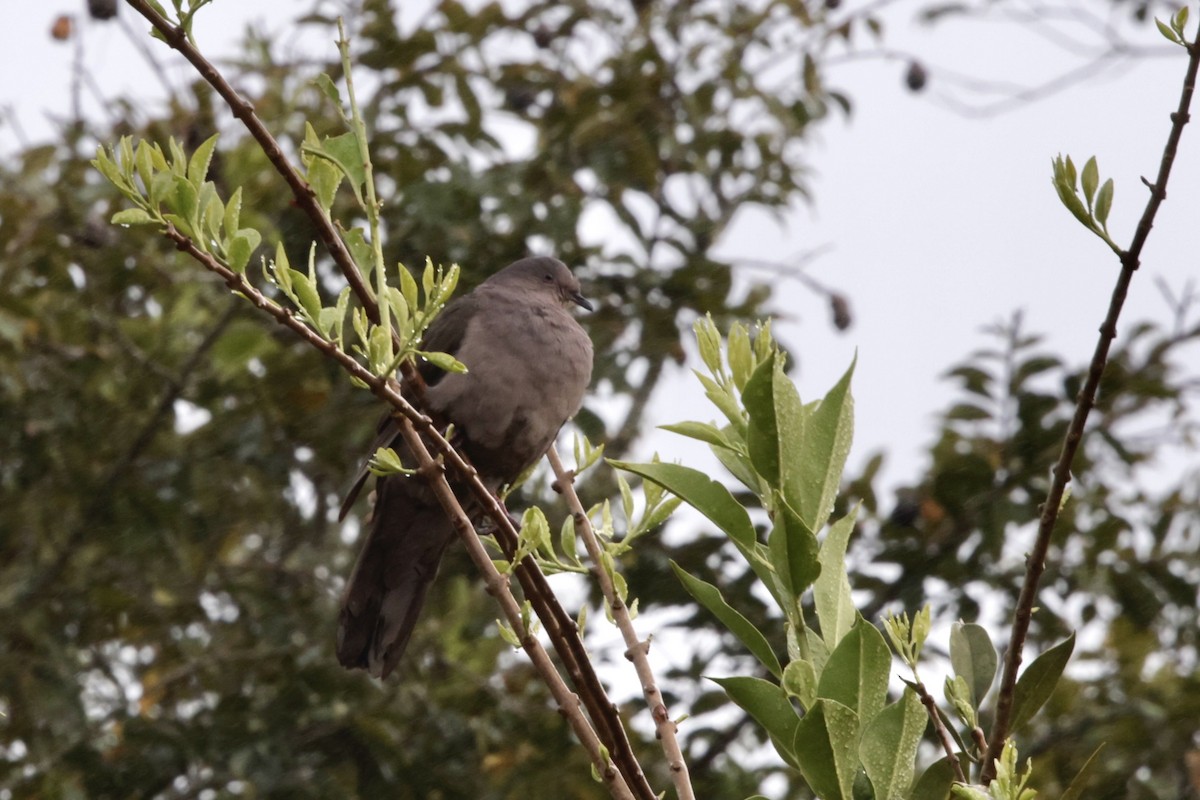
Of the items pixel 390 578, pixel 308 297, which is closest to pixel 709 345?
pixel 308 297

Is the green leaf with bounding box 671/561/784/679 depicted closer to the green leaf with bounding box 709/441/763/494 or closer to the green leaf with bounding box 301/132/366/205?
the green leaf with bounding box 709/441/763/494

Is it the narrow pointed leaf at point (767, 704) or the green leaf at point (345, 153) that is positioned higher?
the green leaf at point (345, 153)

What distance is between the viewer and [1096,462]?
573cm

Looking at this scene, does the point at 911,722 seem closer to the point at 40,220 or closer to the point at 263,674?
the point at 263,674

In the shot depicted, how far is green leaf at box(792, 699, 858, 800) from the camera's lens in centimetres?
123

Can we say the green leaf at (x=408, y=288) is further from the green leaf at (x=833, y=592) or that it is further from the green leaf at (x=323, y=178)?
the green leaf at (x=833, y=592)

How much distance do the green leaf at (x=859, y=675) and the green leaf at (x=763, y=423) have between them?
17 centimetres

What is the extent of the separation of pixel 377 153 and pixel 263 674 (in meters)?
2.04

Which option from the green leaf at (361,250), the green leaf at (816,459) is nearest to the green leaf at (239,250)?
the green leaf at (361,250)

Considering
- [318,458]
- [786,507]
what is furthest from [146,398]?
[786,507]

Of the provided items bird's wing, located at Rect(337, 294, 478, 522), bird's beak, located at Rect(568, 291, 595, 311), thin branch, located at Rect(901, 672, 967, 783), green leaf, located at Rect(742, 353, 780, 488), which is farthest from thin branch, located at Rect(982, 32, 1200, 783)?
bird's beak, located at Rect(568, 291, 595, 311)

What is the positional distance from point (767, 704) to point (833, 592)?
16 centimetres

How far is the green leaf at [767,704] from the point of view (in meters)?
1.33

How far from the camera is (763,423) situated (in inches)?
52.5
